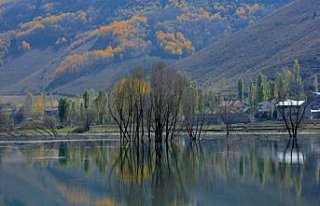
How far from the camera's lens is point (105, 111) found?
12281cm

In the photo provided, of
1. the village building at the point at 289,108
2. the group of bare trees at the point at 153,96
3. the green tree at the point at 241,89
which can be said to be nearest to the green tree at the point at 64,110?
the green tree at the point at 241,89

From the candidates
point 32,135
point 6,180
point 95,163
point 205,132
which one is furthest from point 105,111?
point 6,180

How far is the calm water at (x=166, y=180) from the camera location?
2859cm

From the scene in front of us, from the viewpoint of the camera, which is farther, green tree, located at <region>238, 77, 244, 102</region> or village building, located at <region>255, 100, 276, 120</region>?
green tree, located at <region>238, 77, 244, 102</region>

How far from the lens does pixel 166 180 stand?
115 feet

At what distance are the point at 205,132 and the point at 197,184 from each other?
7166cm

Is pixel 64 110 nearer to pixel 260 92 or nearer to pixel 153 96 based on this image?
pixel 260 92

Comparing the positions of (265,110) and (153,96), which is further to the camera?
(265,110)

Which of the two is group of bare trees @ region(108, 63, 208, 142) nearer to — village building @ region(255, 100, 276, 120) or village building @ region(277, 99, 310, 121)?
village building @ region(277, 99, 310, 121)

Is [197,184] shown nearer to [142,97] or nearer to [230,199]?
[230,199]

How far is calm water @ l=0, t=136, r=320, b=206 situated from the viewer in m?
28.6

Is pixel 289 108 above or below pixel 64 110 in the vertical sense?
below

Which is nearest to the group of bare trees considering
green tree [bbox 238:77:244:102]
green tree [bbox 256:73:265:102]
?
green tree [bbox 256:73:265:102]

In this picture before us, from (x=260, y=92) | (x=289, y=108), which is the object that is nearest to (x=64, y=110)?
(x=260, y=92)
